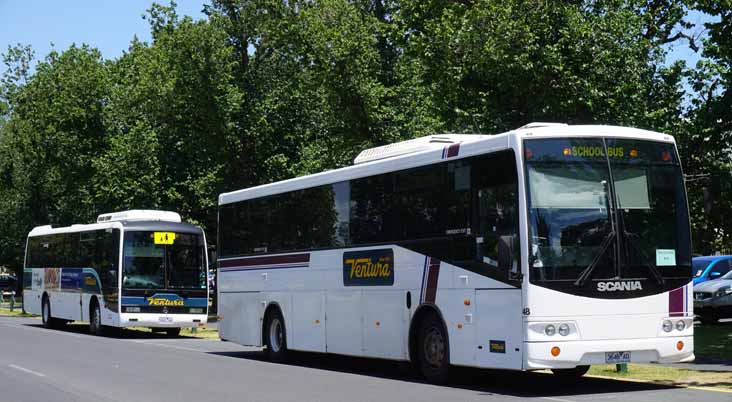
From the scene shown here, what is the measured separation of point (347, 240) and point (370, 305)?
1.37 meters

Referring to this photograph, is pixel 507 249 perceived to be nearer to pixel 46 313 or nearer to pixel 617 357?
pixel 617 357

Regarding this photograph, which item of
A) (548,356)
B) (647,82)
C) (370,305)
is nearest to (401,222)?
(370,305)

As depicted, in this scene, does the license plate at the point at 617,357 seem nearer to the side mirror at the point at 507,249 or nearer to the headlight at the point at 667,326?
the headlight at the point at 667,326

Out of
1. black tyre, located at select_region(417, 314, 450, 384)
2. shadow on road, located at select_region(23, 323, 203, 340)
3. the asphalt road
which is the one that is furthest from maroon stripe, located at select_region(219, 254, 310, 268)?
shadow on road, located at select_region(23, 323, 203, 340)

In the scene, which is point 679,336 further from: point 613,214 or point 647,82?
point 647,82

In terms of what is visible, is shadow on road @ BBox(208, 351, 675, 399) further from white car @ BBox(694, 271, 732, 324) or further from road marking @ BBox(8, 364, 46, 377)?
white car @ BBox(694, 271, 732, 324)

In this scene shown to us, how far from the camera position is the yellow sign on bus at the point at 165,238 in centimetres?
3145

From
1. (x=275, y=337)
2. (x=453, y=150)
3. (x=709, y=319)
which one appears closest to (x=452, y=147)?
(x=453, y=150)

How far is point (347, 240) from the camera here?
61.3 ft

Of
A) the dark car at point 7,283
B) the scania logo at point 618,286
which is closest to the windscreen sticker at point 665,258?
the scania logo at point 618,286

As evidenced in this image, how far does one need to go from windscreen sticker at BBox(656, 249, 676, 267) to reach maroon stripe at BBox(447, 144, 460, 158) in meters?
3.22

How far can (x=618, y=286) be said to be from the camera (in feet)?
46.0

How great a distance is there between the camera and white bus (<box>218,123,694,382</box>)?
13797 mm

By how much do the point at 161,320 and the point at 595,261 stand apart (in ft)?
63.7
